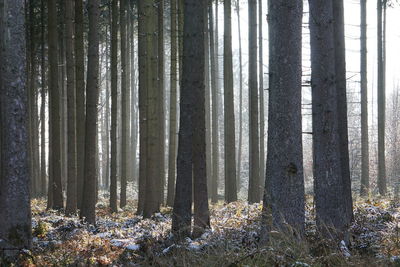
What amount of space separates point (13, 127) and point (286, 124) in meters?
4.47

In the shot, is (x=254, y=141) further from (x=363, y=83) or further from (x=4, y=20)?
(x=4, y=20)

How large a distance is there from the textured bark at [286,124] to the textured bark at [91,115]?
6679 millimetres

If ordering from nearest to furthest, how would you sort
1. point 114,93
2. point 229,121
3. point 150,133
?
1. point 150,133
2. point 114,93
3. point 229,121

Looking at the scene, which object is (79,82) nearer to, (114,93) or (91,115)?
(91,115)

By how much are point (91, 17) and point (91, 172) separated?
405 centimetres

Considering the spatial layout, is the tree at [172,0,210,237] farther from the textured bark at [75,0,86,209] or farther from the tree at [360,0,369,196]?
the tree at [360,0,369,196]

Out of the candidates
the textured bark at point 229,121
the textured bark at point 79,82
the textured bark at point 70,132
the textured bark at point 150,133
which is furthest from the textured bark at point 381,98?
the textured bark at point 70,132

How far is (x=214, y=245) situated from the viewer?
6.14 m

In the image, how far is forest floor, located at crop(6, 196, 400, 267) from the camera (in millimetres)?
4902

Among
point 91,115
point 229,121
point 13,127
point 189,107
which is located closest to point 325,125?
point 189,107

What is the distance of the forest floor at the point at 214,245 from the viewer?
490 centimetres

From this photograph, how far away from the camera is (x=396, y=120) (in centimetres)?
3297

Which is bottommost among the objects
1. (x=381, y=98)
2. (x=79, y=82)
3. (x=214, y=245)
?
(x=214, y=245)

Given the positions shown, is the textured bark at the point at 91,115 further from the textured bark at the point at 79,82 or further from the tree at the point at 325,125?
the tree at the point at 325,125
